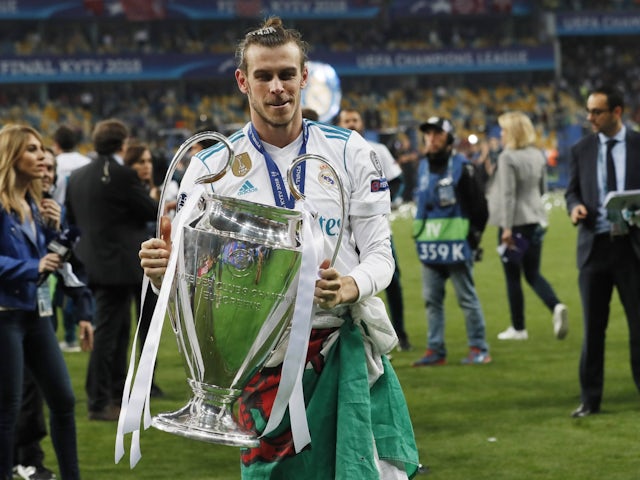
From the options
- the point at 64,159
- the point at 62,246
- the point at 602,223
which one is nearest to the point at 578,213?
the point at 602,223

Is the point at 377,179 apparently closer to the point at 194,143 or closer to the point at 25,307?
the point at 194,143

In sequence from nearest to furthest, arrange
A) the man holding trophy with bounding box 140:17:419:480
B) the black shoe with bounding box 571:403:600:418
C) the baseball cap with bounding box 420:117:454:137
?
the man holding trophy with bounding box 140:17:419:480, the black shoe with bounding box 571:403:600:418, the baseball cap with bounding box 420:117:454:137

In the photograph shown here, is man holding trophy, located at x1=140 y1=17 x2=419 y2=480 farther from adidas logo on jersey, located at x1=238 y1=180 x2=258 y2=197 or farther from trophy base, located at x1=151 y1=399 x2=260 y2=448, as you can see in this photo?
trophy base, located at x1=151 y1=399 x2=260 y2=448

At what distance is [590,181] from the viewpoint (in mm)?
7828

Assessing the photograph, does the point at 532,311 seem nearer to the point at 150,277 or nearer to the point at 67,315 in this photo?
the point at 67,315

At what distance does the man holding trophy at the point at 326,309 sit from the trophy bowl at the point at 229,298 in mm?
317

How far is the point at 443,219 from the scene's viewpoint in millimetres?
9844

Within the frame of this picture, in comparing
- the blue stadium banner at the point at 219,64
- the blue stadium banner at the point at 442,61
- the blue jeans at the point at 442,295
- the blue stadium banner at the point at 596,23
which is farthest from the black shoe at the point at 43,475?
the blue stadium banner at the point at 596,23

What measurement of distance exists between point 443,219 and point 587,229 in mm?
2127

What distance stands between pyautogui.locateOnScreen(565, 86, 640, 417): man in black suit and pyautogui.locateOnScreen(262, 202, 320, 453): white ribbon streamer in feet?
14.8

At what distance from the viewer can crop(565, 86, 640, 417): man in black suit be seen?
7.75 meters

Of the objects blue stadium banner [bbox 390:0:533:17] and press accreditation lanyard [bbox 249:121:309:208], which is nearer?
press accreditation lanyard [bbox 249:121:309:208]

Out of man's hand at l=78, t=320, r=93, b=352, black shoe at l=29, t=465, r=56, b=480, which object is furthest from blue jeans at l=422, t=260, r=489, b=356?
man's hand at l=78, t=320, r=93, b=352

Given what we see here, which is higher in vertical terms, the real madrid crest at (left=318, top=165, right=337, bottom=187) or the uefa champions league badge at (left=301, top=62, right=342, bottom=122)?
the uefa champions league badge at (left=301, top=62, right=342, bottom=122)
